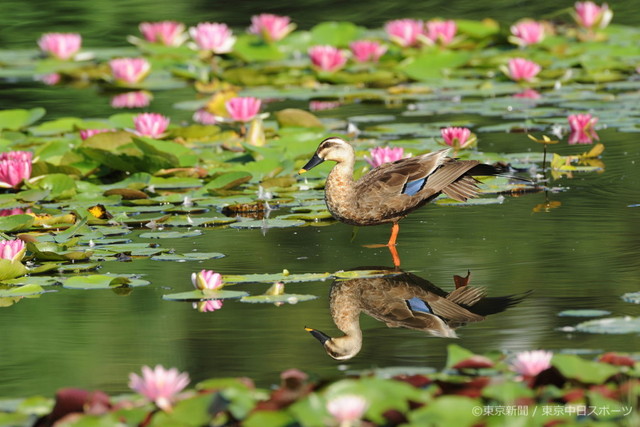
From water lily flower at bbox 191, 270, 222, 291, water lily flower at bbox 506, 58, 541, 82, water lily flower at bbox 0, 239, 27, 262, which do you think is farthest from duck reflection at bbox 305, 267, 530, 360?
water lily flower at bbox 506, 58, 541, 82

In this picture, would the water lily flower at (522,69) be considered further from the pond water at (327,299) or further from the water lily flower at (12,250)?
the water lily flower at (12,250)

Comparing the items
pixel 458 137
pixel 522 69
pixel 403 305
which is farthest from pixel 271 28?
pixel 403 305

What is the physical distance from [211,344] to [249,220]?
224 centimetres

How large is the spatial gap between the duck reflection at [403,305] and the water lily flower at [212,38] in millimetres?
7740

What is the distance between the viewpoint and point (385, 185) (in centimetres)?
577

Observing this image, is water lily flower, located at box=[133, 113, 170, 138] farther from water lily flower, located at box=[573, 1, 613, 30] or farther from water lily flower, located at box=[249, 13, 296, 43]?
water lily flower, located at box=[573, 1, 613, 30]

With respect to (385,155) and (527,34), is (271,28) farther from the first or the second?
(385,155)

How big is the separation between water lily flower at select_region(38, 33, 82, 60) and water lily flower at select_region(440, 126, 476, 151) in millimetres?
6943

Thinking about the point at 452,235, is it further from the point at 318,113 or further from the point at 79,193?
the point at 318,113

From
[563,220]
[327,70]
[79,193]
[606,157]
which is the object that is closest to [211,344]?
Answer: [563,220]

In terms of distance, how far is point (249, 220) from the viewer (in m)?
6.36

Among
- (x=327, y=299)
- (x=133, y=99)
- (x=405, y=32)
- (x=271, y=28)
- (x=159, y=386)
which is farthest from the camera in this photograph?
(x=271, y=28)

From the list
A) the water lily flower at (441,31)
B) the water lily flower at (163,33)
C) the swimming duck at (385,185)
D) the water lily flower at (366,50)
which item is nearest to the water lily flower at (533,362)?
the swimming duck at (385,185)

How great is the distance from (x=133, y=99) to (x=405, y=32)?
3.28 meters
